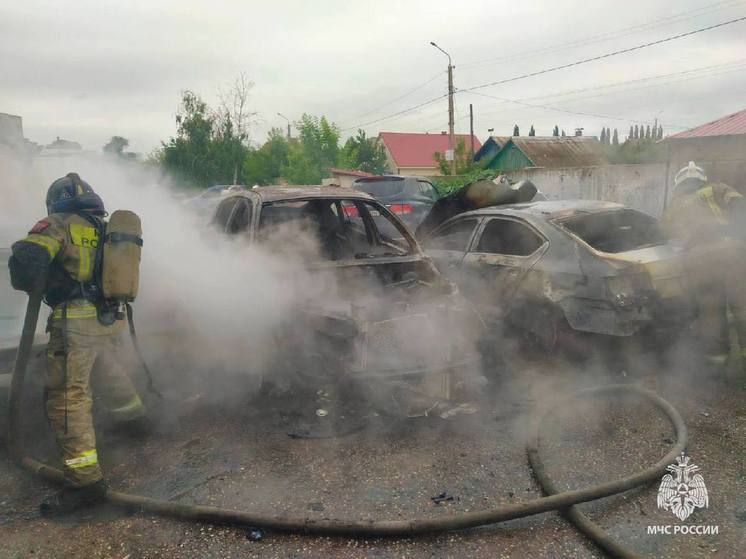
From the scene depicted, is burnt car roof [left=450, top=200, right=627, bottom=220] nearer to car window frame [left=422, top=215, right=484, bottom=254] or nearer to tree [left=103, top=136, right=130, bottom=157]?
car window frame [left=422, top=215, right=484, bottom=254]

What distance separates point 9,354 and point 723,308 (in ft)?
18.4

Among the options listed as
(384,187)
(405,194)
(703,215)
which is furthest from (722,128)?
(703,215)

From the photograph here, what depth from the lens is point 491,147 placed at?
130 feet

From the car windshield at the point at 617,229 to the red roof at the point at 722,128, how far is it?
10.0 meters

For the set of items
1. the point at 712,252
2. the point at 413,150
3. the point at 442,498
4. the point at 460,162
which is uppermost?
the point at 413,150

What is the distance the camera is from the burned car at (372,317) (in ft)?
11.6

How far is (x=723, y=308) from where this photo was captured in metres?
4.56

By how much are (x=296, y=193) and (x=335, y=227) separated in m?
0.84

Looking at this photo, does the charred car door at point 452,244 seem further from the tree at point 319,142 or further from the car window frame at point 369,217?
the tree at point 319,142

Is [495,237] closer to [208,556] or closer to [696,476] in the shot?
[696,476]

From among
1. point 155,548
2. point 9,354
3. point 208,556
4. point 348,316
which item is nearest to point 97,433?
point 9,354

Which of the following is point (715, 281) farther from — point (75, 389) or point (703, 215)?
point (75, 389)

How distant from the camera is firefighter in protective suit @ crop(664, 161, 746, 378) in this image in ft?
14.7

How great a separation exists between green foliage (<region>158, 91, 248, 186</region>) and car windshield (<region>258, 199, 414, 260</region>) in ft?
68.2
